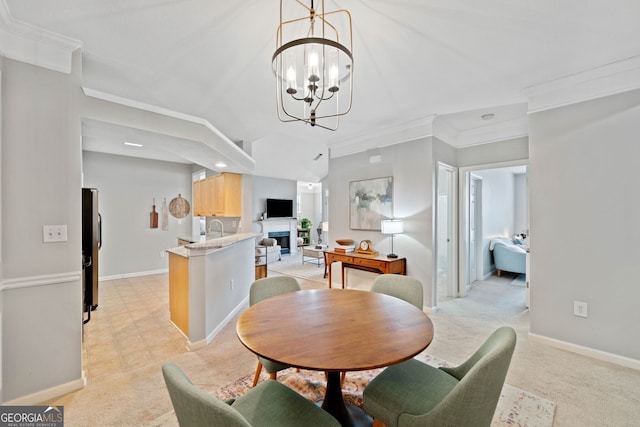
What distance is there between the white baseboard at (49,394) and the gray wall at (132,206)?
160 inches

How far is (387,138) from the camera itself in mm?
4105

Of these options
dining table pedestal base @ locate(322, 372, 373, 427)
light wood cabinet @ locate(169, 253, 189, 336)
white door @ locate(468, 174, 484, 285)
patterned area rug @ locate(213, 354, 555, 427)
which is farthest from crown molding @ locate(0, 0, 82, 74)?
white door @ locate(468, 174, 484, 285)

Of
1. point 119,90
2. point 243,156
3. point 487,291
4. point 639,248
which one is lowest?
point 487,291

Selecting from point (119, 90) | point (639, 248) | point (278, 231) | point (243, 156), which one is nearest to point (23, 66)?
point (119, 90)

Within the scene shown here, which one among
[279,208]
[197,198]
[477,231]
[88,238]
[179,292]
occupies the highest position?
[197,198]

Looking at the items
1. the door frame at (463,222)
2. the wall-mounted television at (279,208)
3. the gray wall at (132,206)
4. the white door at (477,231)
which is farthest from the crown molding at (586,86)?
the wall-mounted television at (279,208)

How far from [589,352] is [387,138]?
3.22m

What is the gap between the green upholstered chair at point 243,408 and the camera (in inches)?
31.1

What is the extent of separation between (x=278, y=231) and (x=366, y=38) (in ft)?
23.3

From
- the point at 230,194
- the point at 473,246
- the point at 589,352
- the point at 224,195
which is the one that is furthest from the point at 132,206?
the point at 589,352

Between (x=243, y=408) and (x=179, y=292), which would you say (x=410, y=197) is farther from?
(x=243, y=408)

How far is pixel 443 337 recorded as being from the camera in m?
2.96

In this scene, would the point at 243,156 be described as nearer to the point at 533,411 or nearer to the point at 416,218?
Answer: the point at 416,218

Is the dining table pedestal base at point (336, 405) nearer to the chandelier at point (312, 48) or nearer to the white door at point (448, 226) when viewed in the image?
the chandelier at point (312, 48)
